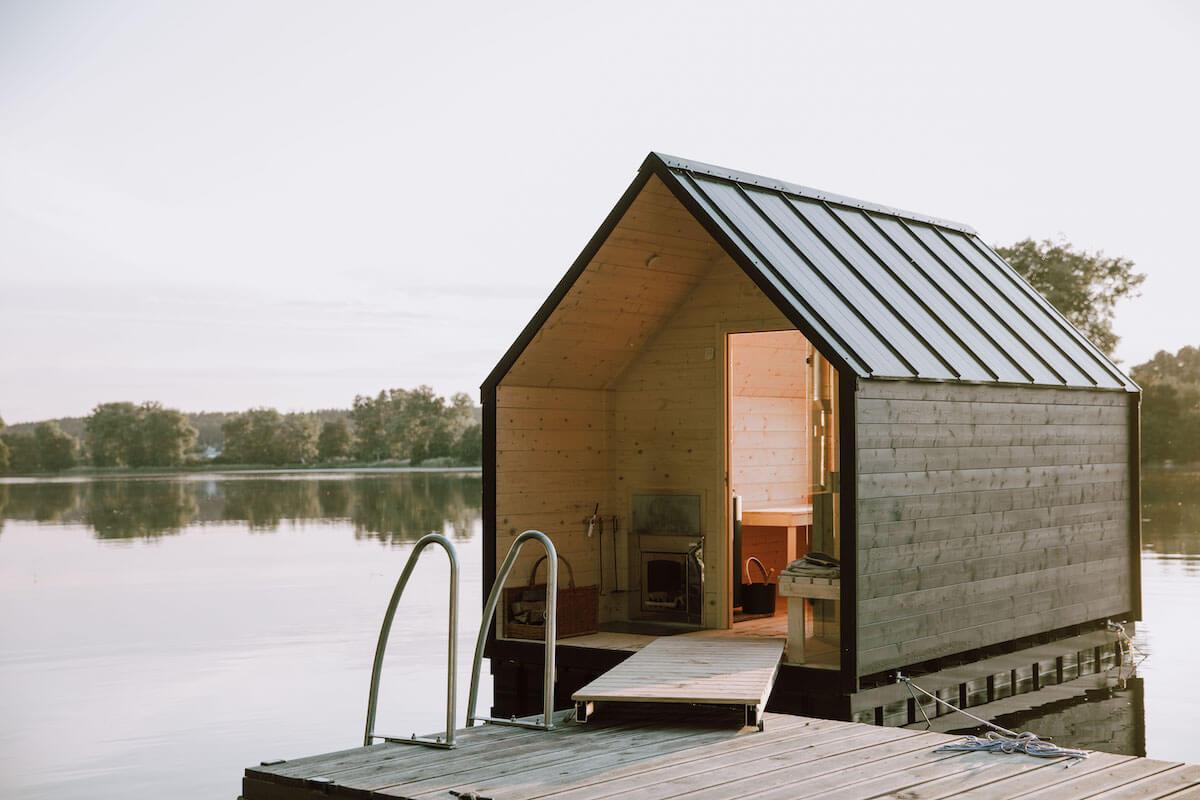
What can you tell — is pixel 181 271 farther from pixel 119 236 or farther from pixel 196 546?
pixel 196 546

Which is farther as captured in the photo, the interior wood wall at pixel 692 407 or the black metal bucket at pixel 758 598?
the black metal bucket at pixel 758 598

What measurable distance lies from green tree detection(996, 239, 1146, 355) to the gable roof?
2841 cm

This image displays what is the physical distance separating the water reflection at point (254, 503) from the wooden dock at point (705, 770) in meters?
21.2

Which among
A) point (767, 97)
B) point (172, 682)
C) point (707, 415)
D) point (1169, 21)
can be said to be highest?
point (1169, 21)

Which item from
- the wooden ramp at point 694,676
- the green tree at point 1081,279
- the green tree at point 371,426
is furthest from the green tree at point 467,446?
the wooden ramp at point 694,676

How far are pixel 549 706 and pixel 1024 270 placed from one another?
119ft

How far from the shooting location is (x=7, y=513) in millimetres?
37625

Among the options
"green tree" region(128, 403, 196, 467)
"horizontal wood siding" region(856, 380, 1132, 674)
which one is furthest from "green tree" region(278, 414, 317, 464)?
"horizontal wood siding" region(856, 380, 1132, 674)

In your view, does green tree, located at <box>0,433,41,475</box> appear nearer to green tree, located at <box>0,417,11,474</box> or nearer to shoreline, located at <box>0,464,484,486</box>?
green tree, located at <box>0,417,11,474</box>

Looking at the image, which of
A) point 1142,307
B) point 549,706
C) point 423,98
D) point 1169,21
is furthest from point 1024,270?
point 549,706

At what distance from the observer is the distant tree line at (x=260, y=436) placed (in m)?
56.6

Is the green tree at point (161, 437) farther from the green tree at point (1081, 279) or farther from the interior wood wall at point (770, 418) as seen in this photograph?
the interior wood wall at point (770, 418)

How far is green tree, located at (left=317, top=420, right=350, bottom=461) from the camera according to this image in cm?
5816

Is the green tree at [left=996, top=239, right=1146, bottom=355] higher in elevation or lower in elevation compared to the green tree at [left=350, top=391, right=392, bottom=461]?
higher
